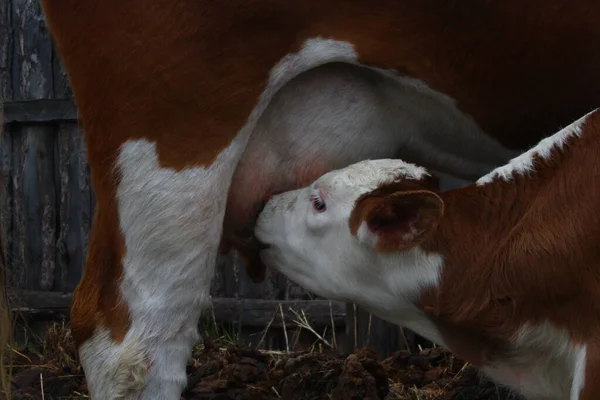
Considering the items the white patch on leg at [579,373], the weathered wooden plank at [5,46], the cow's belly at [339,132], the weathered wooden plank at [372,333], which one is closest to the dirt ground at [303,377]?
the weathered wooden plank at [372,333]

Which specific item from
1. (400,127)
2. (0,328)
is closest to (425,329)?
(400,127)

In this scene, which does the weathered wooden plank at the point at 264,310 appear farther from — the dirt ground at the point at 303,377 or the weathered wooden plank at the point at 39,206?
the dirt ground at the point at 303,377

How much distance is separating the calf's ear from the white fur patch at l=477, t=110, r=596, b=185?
295mm

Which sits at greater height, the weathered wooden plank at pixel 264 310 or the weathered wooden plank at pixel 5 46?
the weathered wooden plank at pixel 5 46

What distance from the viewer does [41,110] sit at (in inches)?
246

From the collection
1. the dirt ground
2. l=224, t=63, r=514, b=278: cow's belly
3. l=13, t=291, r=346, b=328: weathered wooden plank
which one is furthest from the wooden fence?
l=224, t=63, r=514, b=278: cow's belly

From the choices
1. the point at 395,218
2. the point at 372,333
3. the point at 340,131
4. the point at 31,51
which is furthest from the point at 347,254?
the point at 31,51

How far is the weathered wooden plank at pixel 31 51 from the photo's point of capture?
20.5 ft

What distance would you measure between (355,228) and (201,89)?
69 cm

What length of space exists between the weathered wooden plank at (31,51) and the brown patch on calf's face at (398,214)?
11.1 ft

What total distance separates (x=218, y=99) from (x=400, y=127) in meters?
0.74

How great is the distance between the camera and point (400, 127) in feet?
12.2

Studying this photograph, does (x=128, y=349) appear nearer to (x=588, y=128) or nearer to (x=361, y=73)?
(x=361, y=73)

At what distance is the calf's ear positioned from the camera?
315 centimetres
